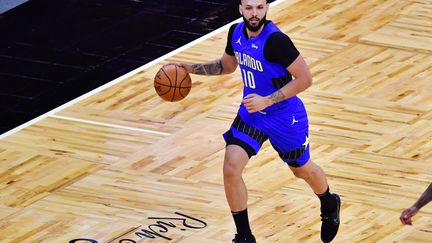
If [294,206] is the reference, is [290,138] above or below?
above

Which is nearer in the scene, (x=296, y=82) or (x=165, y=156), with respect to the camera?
(x=296, y=82)

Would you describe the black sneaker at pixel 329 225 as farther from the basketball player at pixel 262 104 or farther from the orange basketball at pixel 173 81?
the orange basketball at pixel 173 81

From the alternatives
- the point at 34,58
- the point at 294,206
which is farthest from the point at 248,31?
the point at 34,58

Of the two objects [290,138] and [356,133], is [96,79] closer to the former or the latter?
[356,133]

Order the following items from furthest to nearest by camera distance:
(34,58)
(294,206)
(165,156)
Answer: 1. (34,58)
2. (165,156)
3. (294,206)

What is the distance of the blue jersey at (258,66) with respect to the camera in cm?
852

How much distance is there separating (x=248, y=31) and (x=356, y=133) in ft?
8.78

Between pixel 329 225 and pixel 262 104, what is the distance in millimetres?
1208

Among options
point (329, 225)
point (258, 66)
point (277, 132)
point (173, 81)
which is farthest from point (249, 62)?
point (329, 225)

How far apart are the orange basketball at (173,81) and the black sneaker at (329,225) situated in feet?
4.60

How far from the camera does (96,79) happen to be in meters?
12.6

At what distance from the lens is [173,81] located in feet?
30.3

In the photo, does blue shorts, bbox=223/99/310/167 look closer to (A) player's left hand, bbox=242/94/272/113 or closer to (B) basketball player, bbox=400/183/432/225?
(A) player's left hand, bbox=242/94/272/113

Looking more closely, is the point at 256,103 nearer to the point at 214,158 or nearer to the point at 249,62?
the point at 249,62
